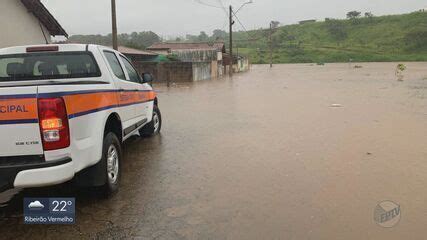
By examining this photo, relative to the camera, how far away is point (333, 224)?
4.21 m

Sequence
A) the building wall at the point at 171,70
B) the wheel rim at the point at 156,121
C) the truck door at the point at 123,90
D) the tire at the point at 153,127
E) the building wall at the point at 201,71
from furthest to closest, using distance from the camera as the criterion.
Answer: the building wall at the point at 201,71, the building wall at the point at 171,70, the wheel rim at the point at 156,121, the tire at the point at 153,127, the truck door at the point at 123,90

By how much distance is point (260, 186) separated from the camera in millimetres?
5473

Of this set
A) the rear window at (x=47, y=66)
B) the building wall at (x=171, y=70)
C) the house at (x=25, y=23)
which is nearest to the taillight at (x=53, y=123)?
the rear window at (x=47, y=66)

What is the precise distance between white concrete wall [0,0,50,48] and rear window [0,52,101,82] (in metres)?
9.49

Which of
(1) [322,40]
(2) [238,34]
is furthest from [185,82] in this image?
(2) [238,34]

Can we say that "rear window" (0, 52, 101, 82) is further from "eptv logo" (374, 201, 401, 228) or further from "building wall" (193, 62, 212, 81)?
"building wall" (193, 62, 212, 81)

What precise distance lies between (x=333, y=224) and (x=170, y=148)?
175 inches

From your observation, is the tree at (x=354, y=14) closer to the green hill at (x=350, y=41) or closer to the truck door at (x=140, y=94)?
the green hill at (x=350, y=41)

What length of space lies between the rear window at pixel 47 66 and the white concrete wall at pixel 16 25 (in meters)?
9.49

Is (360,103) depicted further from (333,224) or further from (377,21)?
(377,21)

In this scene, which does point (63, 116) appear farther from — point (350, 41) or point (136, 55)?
point (350, 41)
